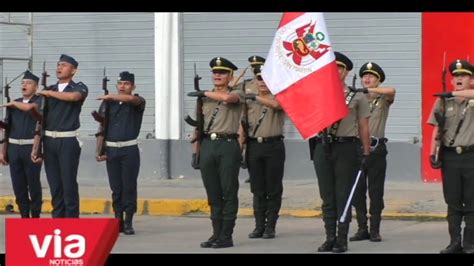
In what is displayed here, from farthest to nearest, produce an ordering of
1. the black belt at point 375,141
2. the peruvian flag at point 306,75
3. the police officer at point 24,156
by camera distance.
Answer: the police officer at point 24,156 < the black belt at point 375,141 < the peruvian flag at point 306,75

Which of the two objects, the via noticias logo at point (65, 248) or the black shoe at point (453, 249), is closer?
the via noticias logo at point (65, 248)

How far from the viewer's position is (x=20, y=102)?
13.3 meters

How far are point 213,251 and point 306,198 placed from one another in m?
4.28

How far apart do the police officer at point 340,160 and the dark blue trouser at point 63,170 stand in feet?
9.19

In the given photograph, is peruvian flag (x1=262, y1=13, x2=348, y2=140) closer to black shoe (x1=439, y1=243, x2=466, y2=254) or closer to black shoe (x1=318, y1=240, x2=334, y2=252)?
black shoe (x1=318, y1=240, x2=334, y2=252)

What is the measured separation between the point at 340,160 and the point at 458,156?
1.14 metres

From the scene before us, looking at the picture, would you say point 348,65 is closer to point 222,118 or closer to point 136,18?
point 222,118

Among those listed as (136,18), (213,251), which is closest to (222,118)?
(213,251)

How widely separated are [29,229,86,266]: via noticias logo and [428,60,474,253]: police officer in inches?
159

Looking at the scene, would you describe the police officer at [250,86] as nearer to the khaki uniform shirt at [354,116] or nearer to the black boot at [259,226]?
the black boot at [259,226]

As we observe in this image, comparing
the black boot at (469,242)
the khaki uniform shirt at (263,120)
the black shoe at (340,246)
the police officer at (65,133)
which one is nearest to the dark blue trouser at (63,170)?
the police officer at (65,133)

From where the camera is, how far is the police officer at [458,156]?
1119cm

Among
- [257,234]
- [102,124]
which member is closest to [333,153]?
[257,234]

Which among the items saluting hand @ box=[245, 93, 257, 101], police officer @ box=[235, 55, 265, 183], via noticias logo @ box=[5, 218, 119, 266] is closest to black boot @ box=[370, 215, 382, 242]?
police officer @ box=[235, 55, 265, 183]
